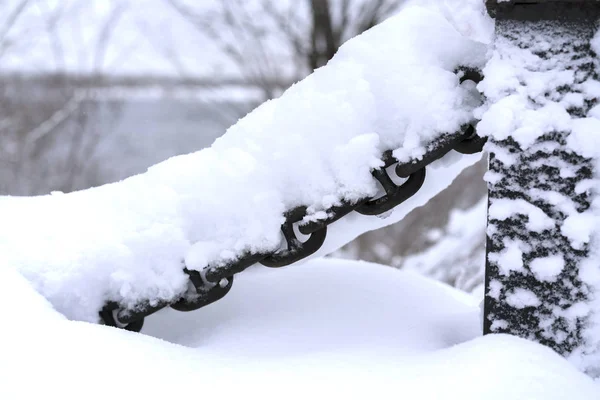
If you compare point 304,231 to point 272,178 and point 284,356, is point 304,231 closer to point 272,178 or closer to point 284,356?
point 272,178

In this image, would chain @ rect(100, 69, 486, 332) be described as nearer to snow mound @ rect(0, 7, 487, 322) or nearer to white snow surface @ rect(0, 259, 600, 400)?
snow mound @ rect(0, 7, 487, 322)

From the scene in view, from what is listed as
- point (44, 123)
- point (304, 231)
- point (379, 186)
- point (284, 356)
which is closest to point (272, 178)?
point (304, 231)

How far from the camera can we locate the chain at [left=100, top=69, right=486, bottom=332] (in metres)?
1.36

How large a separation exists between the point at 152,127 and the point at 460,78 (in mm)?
17926

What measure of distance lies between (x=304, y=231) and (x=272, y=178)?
6.4 inches

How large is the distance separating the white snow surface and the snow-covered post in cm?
10

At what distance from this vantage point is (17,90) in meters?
9.02

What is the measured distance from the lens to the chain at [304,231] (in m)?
1.36

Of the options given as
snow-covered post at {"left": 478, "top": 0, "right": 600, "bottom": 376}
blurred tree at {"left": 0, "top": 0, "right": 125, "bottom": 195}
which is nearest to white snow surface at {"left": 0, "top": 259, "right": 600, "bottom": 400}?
snow-covered post at {"left": 478, "top": 0, "right": 600, "bottom": 376}

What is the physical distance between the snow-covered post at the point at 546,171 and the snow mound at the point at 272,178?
13 cm

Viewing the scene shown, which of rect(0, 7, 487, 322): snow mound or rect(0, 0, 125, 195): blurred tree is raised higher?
rect(0, 7, 487, 322): snow mound

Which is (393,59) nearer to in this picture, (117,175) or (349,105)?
(349,105)

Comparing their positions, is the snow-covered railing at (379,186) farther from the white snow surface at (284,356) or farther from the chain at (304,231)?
the white snow surface at (284,356)

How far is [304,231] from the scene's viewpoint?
1409mm
